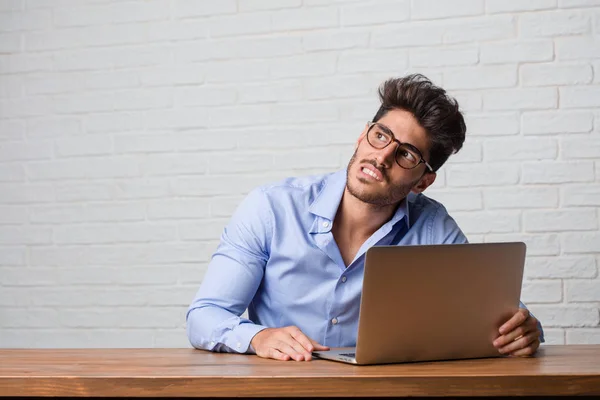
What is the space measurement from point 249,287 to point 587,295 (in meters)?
1.42

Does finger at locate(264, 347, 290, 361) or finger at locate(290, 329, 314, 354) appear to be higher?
finger at locate(290, 329, 314, 354)

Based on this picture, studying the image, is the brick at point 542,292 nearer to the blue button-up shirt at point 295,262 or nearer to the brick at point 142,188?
the blue button-up shirt at point 295,262

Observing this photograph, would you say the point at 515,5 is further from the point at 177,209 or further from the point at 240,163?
the point at 177,209

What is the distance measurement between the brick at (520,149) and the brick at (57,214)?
162 cm

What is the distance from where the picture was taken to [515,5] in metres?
3.00

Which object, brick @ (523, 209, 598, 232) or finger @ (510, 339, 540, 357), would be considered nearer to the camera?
finger @ (510, 339, 540, 357)

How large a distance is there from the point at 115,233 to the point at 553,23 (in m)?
1.85

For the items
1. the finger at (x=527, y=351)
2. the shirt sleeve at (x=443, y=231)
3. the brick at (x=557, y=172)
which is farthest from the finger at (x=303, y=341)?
the brick at (x=557, y=172)

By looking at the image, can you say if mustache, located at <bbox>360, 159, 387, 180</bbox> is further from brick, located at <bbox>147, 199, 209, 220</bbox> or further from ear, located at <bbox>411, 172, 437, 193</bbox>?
brick, located at <bbox>147, 199, 209, 220</bbox>

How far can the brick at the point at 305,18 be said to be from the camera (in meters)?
3.15

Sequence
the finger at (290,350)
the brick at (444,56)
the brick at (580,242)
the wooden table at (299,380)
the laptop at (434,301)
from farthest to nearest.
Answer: the brick at (444,56), the brick at (580,242), the finger at (290,350), the laptop at (434,301), the wooden table at (299,380)

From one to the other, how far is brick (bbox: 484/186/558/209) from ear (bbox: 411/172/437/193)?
0.71 meters

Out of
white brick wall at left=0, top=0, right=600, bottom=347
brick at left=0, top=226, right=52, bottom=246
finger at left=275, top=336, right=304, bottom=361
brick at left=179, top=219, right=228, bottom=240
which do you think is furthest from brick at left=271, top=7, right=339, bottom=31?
finger at left=275, top=336, right=304, bottom=361

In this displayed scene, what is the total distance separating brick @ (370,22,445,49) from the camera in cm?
305
